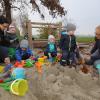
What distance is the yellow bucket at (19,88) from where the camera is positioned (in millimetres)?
4718

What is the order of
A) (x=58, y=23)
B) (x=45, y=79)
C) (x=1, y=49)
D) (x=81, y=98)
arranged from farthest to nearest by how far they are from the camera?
1. (x=58, y=23)
2. (x=1, y=49)
3. (x=45, y=79)
4. (x=81, y=98)

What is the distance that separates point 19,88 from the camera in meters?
4.74

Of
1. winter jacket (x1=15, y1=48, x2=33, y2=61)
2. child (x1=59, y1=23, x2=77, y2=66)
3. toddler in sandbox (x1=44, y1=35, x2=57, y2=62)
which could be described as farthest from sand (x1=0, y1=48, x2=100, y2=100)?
toddler in sandbox (x1=44, y1=35, x2=57, y2=62)

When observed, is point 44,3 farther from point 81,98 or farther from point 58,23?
point 81,98

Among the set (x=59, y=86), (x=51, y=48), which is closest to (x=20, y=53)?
(x=51, y=48)

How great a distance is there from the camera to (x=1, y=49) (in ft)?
21.9

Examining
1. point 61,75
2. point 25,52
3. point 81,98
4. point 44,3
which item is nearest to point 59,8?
point 44,3

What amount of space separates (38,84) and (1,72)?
964mm

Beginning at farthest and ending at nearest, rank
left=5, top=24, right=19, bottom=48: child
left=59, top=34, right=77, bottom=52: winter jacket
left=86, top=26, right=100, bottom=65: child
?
left=5, top=24, right=19, bottom=48: child → left=59, top=34, right=77, bottom=52: winter jacket → left=86, top=26, right=100, bottom=65: child

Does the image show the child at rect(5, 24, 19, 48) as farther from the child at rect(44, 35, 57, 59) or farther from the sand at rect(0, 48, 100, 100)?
the sand at rect(0, 48, 100, 100)

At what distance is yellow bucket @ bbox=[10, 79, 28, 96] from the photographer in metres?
4.72

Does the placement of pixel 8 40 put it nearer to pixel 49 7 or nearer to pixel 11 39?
pixel 11 39

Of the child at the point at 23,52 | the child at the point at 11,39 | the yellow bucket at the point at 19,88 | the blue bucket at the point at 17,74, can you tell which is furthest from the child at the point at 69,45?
the yellow bucket at the point at 19,88

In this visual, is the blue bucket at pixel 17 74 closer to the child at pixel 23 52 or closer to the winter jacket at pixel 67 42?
the child at pixel 23 52
